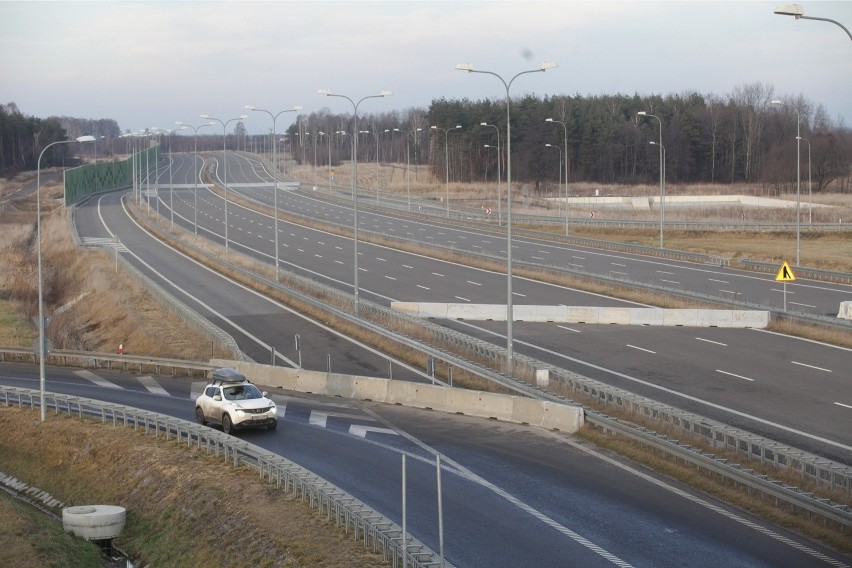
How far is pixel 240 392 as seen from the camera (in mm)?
29781

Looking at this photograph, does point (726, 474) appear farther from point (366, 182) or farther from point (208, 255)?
point (366, 182)

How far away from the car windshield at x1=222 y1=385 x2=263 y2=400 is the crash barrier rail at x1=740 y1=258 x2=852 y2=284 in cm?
3818

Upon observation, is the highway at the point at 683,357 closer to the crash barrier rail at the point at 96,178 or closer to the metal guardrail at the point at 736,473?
the metal guardrail at the point at 736,473

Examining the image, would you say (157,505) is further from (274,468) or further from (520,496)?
(520,496)

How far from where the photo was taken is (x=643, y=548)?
1808 centimetres

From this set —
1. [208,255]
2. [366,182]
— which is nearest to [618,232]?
[208,255]

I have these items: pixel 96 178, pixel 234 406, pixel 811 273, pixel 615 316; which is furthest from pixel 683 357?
pixel 96 178

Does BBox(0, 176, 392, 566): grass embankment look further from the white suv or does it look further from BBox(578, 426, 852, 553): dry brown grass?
BBox(578, 426, 852, 553): dry brown grass

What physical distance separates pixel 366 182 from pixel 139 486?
141m

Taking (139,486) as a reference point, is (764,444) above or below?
above

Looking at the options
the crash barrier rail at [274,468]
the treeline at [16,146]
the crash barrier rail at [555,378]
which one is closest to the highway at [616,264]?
the crash barrier rail at [555,378]

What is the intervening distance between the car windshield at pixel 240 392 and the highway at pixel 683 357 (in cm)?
1240

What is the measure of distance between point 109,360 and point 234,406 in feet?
57.2

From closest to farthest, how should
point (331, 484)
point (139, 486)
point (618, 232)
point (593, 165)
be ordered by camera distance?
point (331, 484) → point (139, 486) → point (618, 232) → point (593, 165)
